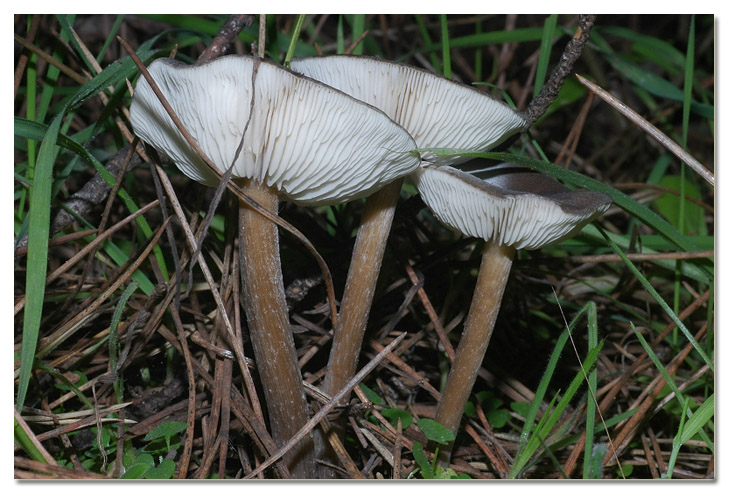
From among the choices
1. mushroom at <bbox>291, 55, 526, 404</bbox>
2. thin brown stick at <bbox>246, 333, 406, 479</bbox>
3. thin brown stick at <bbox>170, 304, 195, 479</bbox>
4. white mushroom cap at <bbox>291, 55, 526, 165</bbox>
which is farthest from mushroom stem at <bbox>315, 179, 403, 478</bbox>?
thin brown stick at <bbox>170, 304, 195, 479</bbox>

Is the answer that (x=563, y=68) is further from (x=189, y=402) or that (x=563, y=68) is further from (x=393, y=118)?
(x=189, y=402)

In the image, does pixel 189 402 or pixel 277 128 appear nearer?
pixel 277 128

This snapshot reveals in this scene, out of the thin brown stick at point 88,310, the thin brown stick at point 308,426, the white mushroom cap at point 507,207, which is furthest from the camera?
the thin brown stick at point 88,310

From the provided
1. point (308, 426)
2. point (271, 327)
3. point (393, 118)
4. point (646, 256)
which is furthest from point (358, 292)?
point (646, 256)

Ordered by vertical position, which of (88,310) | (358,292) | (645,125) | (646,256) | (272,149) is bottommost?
(88,310)

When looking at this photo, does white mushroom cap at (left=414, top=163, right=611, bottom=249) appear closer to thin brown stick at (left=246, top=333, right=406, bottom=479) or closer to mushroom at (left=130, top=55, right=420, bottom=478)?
mushroom at (left=130, top=55, right=420, bottom=478)

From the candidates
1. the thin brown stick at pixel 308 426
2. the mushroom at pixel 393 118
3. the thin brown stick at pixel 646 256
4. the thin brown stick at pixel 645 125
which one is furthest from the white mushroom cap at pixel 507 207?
the thin brown stick at pixel 646 256

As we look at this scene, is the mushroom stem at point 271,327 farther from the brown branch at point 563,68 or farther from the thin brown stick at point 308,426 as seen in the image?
the brown branch at point 563,68
